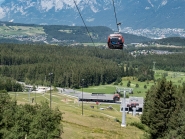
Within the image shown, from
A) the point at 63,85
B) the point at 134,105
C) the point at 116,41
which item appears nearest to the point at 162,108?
the point at 116,41

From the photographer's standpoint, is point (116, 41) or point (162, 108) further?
point (162, 108)

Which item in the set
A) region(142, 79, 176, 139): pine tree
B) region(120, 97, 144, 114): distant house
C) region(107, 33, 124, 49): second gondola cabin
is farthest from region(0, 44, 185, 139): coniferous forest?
region(120, 97, 144, 114): distant house

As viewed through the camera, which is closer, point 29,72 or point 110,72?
point 29,72

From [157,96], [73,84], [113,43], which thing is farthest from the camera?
[73,84]

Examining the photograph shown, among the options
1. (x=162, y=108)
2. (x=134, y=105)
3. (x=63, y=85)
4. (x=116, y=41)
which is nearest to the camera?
(x=116, y=41)

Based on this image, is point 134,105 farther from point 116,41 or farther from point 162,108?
point 116,41

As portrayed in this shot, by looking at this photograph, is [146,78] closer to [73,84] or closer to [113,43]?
[73,84]

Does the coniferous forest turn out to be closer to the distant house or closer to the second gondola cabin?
the second gondola cabin

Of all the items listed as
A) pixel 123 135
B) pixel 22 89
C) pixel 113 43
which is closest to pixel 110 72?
pixel 22 89

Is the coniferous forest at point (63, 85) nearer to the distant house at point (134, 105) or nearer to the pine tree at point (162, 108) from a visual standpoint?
the pine tree at point (162, 108)

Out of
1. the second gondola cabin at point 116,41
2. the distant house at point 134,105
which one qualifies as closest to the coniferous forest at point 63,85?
the second gondola cabin at point 116,41

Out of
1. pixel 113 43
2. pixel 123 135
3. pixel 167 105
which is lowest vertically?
pixel 123 135
